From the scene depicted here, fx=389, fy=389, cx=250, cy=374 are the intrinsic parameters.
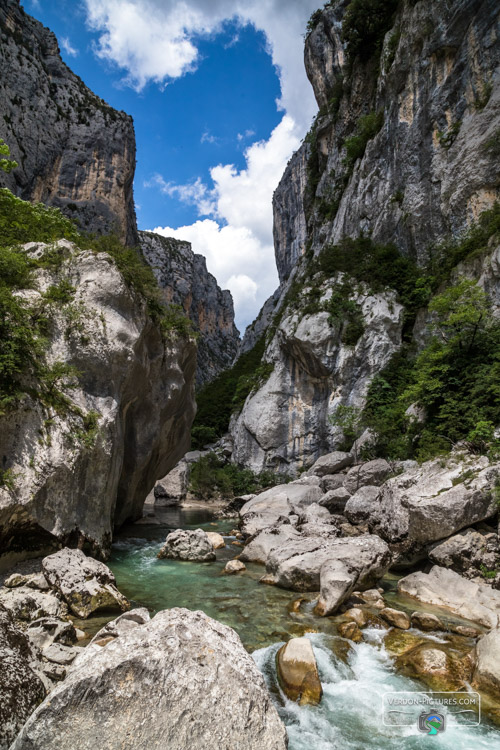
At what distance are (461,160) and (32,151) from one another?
45.6 m

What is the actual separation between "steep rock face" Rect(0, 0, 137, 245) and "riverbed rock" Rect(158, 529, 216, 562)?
40.5 metres

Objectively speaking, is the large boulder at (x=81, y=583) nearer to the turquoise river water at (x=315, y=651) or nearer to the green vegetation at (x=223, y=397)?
the turquoise river water at (x=315, y=651)

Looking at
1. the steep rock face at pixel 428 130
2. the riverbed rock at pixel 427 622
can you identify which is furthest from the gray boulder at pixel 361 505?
the steep rock face at pixel 428 130

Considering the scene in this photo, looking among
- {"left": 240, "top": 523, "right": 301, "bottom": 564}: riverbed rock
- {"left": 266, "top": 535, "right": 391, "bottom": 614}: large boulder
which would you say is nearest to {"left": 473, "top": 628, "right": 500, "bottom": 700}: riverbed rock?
{"left": 266, "top": 535, "right": 391, "bottom": 614}: large boulder

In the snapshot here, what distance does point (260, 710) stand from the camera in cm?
368

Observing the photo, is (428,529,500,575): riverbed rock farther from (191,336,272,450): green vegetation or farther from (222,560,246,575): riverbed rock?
(191,336,272,450): green vegetation

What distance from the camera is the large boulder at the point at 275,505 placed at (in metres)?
15.6

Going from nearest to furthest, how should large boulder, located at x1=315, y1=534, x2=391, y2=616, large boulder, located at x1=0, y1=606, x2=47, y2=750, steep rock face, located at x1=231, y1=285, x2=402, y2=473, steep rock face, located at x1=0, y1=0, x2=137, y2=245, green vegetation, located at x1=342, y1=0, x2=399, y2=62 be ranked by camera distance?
large boulder, located at x1=0, y1=606, x2=47, y2=750 → large boulder, located at x1=315, y1=534, x2=391, y2=616 → steep rock face, located at x1=231, y1=285, x2=402, y2=473 → green vegetation, located at x1=342, y1=0, x2=399, y2=62 → steep rock face, located at x1=0, y1=0, x2=137, y2=245

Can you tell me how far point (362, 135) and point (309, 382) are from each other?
76.8 feet

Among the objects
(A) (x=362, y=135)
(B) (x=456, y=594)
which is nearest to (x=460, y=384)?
(B) (x=456, y=594)

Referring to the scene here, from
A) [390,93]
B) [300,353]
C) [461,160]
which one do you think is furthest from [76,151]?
[461,160]

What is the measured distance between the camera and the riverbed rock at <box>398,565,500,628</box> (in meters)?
7.40

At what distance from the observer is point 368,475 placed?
57.6ft

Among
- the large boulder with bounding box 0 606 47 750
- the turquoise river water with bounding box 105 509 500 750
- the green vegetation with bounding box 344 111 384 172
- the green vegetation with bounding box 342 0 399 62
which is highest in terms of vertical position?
the green vegetation with bounding box 342 0 399 62
